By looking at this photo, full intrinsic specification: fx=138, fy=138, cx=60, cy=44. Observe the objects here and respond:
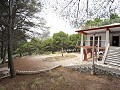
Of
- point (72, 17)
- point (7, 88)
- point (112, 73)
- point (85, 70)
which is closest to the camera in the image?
point (72, 17)

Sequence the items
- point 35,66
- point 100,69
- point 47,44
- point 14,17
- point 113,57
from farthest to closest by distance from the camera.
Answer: point 47,44 < point 35,66 < point 113,57 < point 14,17 < point 100,69

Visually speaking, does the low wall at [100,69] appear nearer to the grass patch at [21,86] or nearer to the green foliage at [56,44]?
the grass patch at [21,86]

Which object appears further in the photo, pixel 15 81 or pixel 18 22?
pixel 18 22

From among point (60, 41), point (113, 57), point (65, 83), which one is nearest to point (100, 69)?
point (113, 57)

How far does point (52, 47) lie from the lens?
3228 centimetres

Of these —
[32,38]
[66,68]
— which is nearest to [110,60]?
[66,68]

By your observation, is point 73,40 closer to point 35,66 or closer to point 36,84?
point 35,66

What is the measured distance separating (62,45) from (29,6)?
69.2 ft

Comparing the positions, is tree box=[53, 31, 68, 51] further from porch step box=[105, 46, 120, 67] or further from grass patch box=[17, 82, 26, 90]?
grass patch box=[17, 82, 26, 90]

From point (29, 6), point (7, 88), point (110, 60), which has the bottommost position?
point (7, 88)

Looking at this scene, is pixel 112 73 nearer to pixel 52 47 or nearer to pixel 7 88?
pixel 7 88

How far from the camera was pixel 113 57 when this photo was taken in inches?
505

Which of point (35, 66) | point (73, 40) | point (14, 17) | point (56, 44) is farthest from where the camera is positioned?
point (73, 40)

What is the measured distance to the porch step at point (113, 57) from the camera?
1205cm
